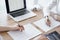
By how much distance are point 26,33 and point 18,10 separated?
38cm

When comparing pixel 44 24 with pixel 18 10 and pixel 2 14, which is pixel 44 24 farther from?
pixel 2 14

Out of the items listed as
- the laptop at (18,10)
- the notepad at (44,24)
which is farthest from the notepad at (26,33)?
the laptop at (18,10)

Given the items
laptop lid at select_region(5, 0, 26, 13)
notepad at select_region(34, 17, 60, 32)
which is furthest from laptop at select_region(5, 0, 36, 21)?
notepad at select_region(34, 17, 60, 32)

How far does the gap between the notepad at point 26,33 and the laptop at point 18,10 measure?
0.20 meters

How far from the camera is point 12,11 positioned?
5.16 ft

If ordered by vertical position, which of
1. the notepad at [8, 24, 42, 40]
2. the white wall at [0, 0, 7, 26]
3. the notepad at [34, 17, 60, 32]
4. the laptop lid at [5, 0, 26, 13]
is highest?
the laptop lid at [5, 0, 26, 13]

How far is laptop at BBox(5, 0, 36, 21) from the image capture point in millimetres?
1526

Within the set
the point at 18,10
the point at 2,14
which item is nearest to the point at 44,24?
the point at 18,10

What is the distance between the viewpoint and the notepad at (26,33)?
1.28 metres

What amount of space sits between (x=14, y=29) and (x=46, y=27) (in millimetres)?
325

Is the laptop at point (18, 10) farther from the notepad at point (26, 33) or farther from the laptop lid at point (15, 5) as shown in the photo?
the notepad at point (26, 33)

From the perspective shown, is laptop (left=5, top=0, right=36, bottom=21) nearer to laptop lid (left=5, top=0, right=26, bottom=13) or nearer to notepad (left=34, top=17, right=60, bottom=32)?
laptop lid (left=5, top=0, right=26, bottom=13)

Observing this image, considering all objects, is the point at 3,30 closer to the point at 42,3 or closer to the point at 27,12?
the point at 27,12

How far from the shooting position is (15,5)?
156 centimetres
